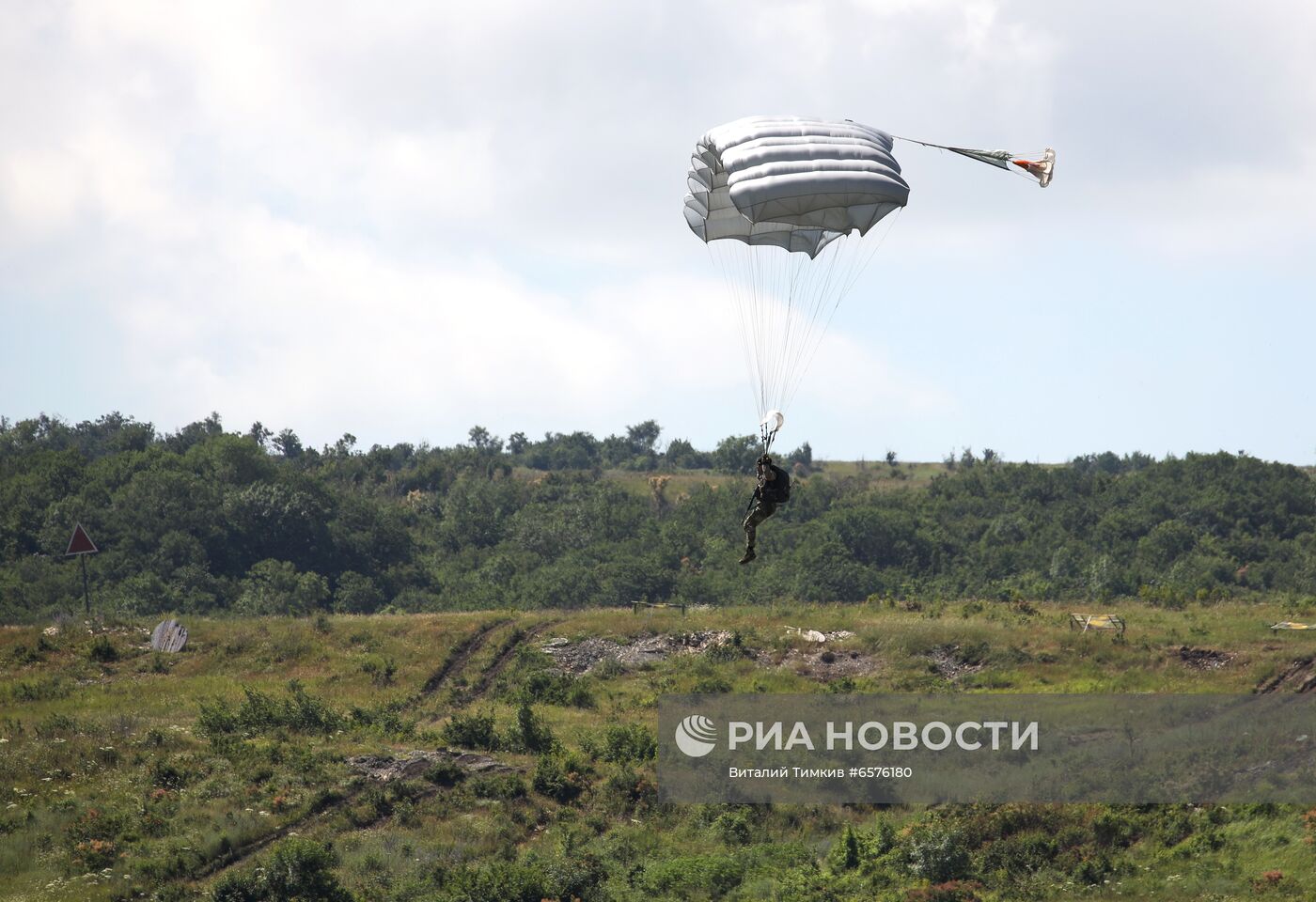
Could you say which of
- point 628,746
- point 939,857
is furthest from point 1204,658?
point 628,746

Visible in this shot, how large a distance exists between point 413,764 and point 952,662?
59.4 feet

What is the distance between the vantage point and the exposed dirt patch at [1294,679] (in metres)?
39.8

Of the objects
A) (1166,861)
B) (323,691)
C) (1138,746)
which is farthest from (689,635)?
(1166,861)

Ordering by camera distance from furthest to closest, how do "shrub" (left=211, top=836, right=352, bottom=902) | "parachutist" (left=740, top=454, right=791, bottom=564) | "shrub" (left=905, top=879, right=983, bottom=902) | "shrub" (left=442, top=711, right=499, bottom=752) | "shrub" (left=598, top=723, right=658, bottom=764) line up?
"shrub" (left=442, top=711, right=499, bottom=752), "shrub" (left=598, top=723, right=658, bottom=764), "parachutist" (left=740, top=454, right=791, bottom=564), "shrub" (left=905, top=879, right=983, bottom=902), "shrub" (left=211, top=836, right=352, bottom=902)

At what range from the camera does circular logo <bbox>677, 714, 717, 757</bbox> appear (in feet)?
132

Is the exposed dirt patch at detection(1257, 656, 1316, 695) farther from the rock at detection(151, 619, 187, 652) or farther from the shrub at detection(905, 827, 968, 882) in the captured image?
the rock at detection(151, 619, 187, 652)

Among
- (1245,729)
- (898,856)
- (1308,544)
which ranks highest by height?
(1308,544)

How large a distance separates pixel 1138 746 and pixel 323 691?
2512cm

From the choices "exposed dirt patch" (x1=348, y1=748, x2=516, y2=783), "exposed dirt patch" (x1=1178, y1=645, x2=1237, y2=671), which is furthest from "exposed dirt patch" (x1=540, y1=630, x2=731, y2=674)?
"exposed dirt patch" (x1=1178, y1=645, x2=1237, y2=671)

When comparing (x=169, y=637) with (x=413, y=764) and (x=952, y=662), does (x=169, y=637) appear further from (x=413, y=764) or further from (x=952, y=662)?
(x=952, y=662)

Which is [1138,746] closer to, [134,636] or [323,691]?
[323,691]

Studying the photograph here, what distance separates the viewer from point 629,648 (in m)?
51.4

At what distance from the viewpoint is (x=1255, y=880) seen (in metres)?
30.4

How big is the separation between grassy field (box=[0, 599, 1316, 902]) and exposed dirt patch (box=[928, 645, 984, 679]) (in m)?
0.09
